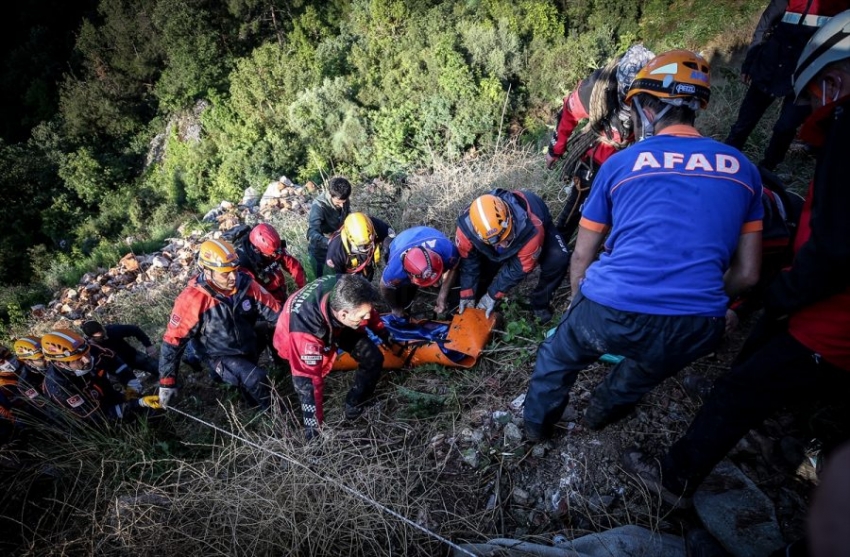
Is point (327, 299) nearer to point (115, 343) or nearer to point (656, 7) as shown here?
point (115, 343)

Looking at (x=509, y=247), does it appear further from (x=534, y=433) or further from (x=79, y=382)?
(x=79, y=382)

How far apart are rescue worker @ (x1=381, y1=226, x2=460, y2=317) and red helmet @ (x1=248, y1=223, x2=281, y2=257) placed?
1393 mm

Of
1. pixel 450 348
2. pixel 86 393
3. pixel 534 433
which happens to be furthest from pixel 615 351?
pixel 86 393

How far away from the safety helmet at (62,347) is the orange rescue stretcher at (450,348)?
2.31m

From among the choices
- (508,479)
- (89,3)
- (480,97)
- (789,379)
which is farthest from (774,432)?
(89,3)

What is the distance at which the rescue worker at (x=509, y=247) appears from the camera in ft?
11.2

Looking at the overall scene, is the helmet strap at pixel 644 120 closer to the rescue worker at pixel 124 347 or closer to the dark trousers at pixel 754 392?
the dark trousers at pixel 754 392

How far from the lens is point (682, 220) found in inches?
67.5

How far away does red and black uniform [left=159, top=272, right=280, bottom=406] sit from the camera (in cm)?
358

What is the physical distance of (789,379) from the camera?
1628mm

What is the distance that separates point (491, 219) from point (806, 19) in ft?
8.87

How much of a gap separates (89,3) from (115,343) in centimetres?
3104

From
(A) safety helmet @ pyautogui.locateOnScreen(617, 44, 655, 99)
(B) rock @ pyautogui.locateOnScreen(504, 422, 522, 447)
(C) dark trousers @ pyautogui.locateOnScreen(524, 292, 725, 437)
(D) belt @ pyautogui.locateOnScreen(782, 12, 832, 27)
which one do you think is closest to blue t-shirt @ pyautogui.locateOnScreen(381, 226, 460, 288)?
(B) rock @ pyautogui.locateOnScreen(504, 422, 522, 447)

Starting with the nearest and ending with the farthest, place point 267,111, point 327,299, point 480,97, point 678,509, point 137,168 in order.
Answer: point 678,509 < point 327,299 < point 480,97 < point 267,111 < point 137,168
